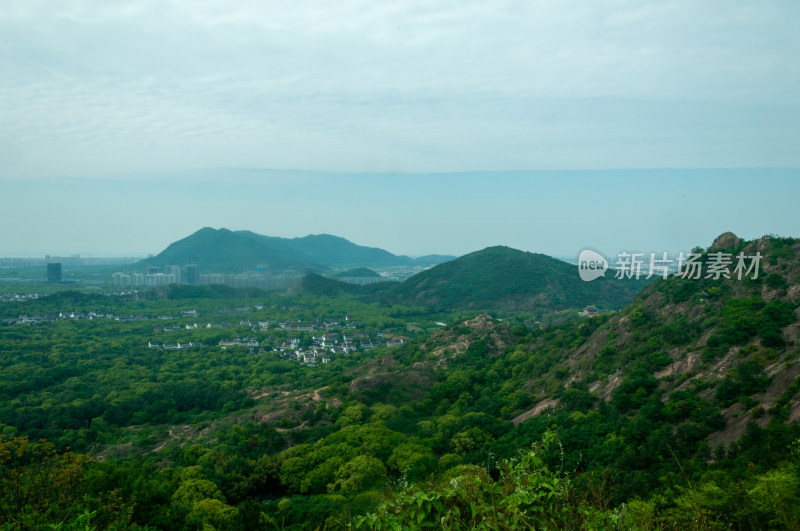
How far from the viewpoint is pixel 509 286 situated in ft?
209

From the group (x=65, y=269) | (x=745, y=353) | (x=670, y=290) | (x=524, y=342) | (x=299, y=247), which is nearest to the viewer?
(x=745, y=353)

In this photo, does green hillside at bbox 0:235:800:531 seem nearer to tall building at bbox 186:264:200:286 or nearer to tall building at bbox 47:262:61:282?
tall building at bbox 186:264:200:286

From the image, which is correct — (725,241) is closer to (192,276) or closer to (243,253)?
(192,276)

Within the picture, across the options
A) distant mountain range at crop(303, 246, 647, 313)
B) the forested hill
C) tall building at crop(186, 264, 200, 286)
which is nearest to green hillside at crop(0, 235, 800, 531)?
the forested hill

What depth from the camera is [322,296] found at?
6944 cm

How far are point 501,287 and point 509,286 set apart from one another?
107cm

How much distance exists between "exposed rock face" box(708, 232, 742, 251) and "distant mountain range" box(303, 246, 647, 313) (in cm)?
3385

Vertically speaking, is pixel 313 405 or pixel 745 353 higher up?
pixel 745 353

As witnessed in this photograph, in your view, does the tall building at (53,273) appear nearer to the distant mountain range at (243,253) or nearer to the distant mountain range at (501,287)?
the distant mountain range at (243,253)

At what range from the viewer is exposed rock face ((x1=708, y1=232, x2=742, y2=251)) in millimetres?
21516

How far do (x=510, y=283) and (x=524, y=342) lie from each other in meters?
36.7

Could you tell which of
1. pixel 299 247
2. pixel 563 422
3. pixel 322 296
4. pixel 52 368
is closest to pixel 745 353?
pixel 563 422

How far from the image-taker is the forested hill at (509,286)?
59594 mm

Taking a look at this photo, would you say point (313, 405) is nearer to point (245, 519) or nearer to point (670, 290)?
point (245, 519)
